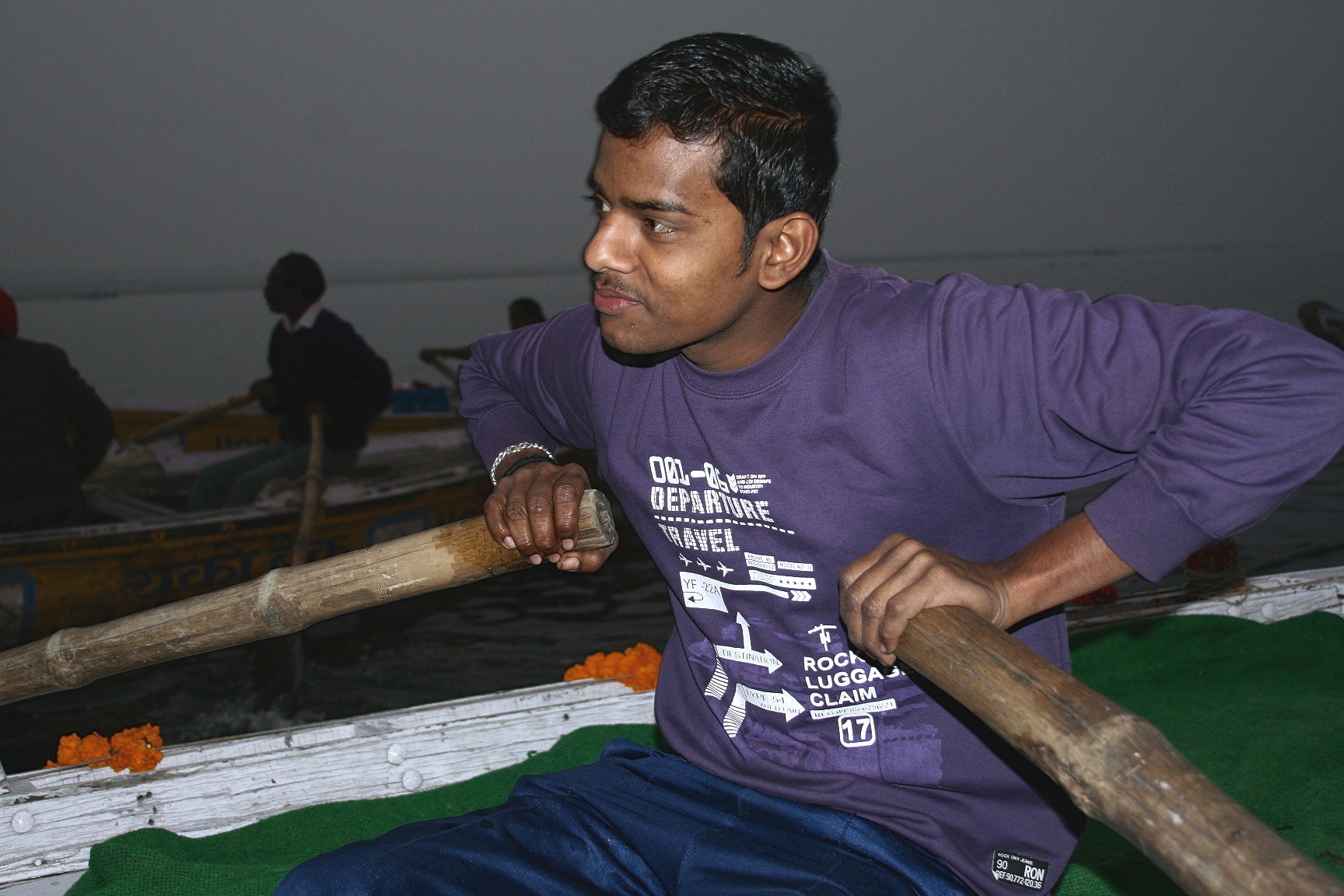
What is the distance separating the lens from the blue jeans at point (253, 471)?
7406mm

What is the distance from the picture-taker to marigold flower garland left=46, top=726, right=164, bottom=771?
271 cm

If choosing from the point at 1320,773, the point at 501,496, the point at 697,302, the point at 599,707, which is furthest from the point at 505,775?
the point at 1320,773

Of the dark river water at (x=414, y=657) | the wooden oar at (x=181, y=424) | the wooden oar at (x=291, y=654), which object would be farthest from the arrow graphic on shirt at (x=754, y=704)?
the wooden oar at (x=181, y=424)

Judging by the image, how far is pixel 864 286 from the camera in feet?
5.95

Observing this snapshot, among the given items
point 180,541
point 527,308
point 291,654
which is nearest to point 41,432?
point 180,541

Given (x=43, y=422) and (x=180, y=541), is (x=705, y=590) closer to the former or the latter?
(x=180, y=541)

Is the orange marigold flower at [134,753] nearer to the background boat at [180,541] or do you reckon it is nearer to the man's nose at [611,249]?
the man's nose at [611,249]

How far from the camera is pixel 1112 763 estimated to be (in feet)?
4.13

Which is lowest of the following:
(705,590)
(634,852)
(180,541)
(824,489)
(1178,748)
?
(180,541)

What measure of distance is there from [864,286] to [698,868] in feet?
3.21

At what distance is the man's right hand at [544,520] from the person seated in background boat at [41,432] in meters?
5.04

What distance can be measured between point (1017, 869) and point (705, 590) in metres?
0.68

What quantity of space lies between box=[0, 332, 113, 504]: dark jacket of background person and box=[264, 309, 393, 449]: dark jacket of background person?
1.16 meters

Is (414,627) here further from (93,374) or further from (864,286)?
(93,374)
